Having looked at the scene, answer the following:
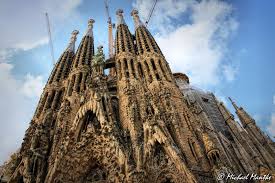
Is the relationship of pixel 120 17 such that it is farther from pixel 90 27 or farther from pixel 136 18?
pixel 90 27

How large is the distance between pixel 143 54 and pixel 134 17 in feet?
32.8

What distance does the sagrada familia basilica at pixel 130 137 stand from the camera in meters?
11.1

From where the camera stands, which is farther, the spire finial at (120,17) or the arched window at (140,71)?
the spire finial at (120,17)

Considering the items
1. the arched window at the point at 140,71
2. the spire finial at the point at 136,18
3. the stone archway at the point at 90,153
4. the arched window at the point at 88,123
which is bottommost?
the stone archway at the point at 90,153

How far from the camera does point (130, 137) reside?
13.1 meters

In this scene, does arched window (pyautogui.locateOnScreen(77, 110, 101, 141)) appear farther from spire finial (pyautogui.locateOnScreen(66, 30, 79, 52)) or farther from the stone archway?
spire finial (pyautogui.locateOnScreen(66, 30, 79, 52))

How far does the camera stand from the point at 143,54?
20.6m

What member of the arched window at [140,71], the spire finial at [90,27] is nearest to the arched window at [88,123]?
the arched window at [140,71]

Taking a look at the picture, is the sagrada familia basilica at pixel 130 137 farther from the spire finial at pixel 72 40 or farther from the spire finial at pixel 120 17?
the spire finial at pixel 120 17

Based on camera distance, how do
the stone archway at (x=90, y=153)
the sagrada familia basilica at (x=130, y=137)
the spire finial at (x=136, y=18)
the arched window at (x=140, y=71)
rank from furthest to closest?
the spire finial at (x=136, y=18) < the arched window at (x=140, y=71) < the stone archway at (x=90, y=153) < the sagrada familia basilica at (x=130, y=137)

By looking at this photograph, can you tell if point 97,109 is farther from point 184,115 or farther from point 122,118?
point 184,115

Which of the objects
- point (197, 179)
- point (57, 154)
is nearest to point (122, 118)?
point (57, 154)

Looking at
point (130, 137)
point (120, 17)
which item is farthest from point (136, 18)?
point (130, 137)

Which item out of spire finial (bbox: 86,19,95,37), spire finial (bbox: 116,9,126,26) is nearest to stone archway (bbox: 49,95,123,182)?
spire finial (bbox: 116,9,126,26)
